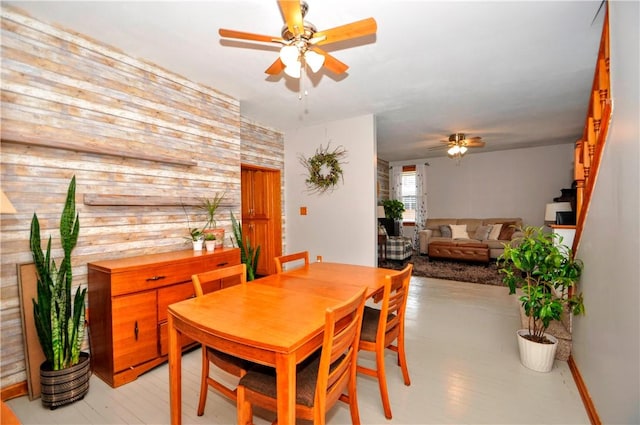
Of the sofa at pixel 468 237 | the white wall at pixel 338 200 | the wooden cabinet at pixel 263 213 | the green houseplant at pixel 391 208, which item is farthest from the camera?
the green houseplant at pixel 391 208

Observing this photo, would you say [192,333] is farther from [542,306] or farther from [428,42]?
[428,42]

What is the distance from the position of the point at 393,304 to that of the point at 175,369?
127 cm

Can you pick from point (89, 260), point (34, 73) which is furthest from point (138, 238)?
point (34, 73)

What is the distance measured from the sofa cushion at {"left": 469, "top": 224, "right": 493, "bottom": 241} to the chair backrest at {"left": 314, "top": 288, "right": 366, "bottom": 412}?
647 centimetres

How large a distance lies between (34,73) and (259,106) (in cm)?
221

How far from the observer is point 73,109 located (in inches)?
86.7

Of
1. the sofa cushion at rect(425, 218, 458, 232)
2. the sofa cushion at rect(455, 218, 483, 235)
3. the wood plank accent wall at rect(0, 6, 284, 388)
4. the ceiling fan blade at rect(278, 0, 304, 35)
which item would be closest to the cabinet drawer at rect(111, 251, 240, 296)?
the wood plank accent wall at rect(0, 6, 284, 388)

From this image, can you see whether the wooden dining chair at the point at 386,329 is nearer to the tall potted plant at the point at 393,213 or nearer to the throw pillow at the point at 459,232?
the tall potted plant at the point at 393,213

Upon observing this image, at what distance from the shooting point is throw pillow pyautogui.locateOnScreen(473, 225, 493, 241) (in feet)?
22.3

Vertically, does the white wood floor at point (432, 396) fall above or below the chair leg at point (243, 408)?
below

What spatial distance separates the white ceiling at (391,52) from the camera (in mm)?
2004

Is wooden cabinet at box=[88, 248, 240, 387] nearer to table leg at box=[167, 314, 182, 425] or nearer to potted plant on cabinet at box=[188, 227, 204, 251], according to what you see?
potted plant on cabinet at box=[188, 227, 204, 251]

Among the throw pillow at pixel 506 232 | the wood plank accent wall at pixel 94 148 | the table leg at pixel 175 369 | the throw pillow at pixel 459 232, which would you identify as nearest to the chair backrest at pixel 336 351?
the table leg at pixel 175 369

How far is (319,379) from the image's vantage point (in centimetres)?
120
